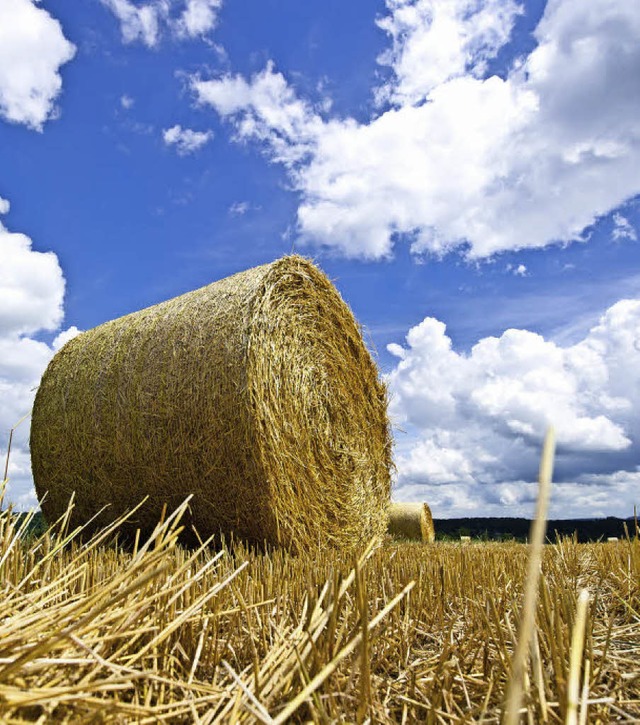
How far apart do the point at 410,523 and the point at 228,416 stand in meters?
7.83

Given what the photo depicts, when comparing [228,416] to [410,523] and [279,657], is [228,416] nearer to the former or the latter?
[279,657]

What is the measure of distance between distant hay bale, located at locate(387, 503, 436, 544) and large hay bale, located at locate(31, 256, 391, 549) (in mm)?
5506

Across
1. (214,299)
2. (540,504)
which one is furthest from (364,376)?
(540,504)

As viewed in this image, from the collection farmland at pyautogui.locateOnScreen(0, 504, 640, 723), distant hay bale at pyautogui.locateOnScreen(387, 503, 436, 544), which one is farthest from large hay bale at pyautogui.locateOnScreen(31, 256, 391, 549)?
distant hay bale at pyautogui.locateOnScreen(387, 503, 436, 544)

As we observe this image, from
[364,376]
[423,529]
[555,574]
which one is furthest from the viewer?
[423,529]

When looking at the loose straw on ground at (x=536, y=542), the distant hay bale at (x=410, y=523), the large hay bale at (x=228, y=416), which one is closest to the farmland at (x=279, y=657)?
the loose straw on ground at (x=536, y=542)

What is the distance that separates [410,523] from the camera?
11500 millimetres

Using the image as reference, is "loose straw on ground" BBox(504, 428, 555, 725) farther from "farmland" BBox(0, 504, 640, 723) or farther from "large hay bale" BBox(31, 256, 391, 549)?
"large hay bale" BBox(31, 256, 391, 549)

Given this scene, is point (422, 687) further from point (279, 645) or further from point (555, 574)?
point (555, 574)

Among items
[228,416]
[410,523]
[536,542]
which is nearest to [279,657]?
[536,542]

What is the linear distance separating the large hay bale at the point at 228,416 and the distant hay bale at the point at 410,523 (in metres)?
5.51

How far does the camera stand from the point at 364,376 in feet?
20.6

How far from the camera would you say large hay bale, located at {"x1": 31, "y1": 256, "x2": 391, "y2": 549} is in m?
4.49

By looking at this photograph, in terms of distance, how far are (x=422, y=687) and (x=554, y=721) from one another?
40cm
